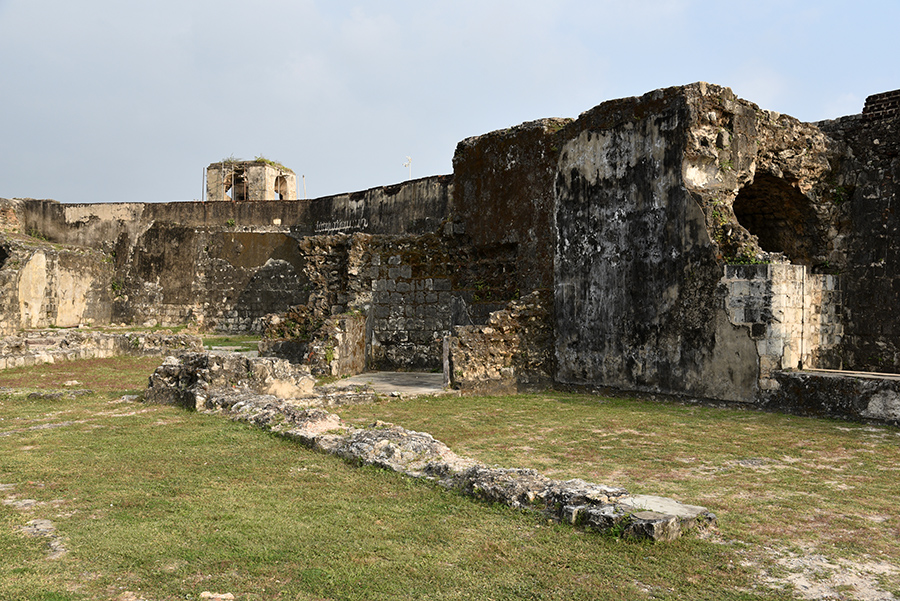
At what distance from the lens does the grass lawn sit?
10.2ft

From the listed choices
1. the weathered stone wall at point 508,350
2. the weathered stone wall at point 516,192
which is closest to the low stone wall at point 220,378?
the weathered stone wall at point 508,350

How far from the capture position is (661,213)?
952 centimetres

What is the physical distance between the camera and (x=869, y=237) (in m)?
9.88

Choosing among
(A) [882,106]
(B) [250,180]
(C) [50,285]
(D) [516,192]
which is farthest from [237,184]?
(A) [882,106]

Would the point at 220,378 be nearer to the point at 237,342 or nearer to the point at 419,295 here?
the point at 419,295

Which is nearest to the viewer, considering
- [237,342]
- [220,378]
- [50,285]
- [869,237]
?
[220,378]

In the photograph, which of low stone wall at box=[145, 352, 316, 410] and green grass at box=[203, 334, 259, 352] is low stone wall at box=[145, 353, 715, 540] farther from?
green grass at box=[203, 334, 259, 352]

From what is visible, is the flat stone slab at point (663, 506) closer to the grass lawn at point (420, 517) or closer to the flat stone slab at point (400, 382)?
the grass lawn at point (420, 517)

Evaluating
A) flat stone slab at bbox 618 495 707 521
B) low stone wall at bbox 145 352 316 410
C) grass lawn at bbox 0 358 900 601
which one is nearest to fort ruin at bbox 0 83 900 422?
grass lawn at bbox 0 358 900 601

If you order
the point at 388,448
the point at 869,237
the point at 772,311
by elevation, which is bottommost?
the point at 388,448

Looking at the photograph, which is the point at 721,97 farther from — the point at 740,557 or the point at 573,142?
the point at 740,557

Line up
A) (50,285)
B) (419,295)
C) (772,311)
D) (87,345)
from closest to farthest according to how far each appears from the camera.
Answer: (772,311) < (419,295) < (87,345) < (50,285)

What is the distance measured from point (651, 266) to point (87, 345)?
13.3 m

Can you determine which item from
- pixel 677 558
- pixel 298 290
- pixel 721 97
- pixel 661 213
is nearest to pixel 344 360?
pixel 661 213
